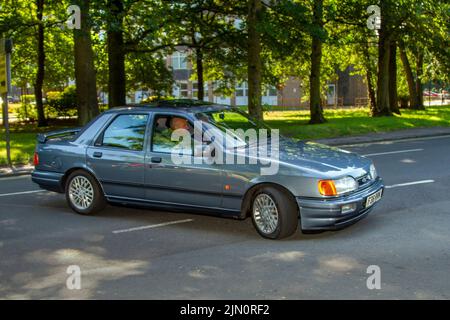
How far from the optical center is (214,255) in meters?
6.38

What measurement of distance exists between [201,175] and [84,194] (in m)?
2.08

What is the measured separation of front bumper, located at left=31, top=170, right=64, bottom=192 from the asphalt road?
40 centimetres

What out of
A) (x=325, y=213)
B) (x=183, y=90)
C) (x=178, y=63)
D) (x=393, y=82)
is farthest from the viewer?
(x=178, y=63)

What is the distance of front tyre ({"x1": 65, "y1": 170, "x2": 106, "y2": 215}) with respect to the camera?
8.30 meters

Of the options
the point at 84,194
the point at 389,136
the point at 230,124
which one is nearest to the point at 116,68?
the point at 389,136

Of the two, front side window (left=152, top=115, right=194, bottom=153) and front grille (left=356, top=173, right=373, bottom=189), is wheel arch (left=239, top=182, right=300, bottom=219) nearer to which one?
front grille (left=356, top=173, right=373, bottom=189)

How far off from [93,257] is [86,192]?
83.9 inches

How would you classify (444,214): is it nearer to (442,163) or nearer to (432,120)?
(442,163)

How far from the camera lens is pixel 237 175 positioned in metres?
7.02

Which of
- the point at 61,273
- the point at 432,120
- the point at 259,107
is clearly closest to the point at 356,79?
the point at 432,120

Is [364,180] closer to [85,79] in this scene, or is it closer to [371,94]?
[85,79]

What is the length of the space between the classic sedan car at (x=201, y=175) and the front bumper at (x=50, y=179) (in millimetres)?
15

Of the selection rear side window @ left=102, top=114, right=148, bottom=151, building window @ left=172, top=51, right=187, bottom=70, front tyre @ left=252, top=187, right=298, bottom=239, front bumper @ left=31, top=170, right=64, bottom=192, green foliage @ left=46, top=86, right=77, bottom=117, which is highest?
building window @ left=172, top=51, right=187, bottom=70

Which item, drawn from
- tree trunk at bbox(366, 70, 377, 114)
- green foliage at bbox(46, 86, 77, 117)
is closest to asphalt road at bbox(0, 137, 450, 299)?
green foliage at bbox(46, 86, 77, 117)
